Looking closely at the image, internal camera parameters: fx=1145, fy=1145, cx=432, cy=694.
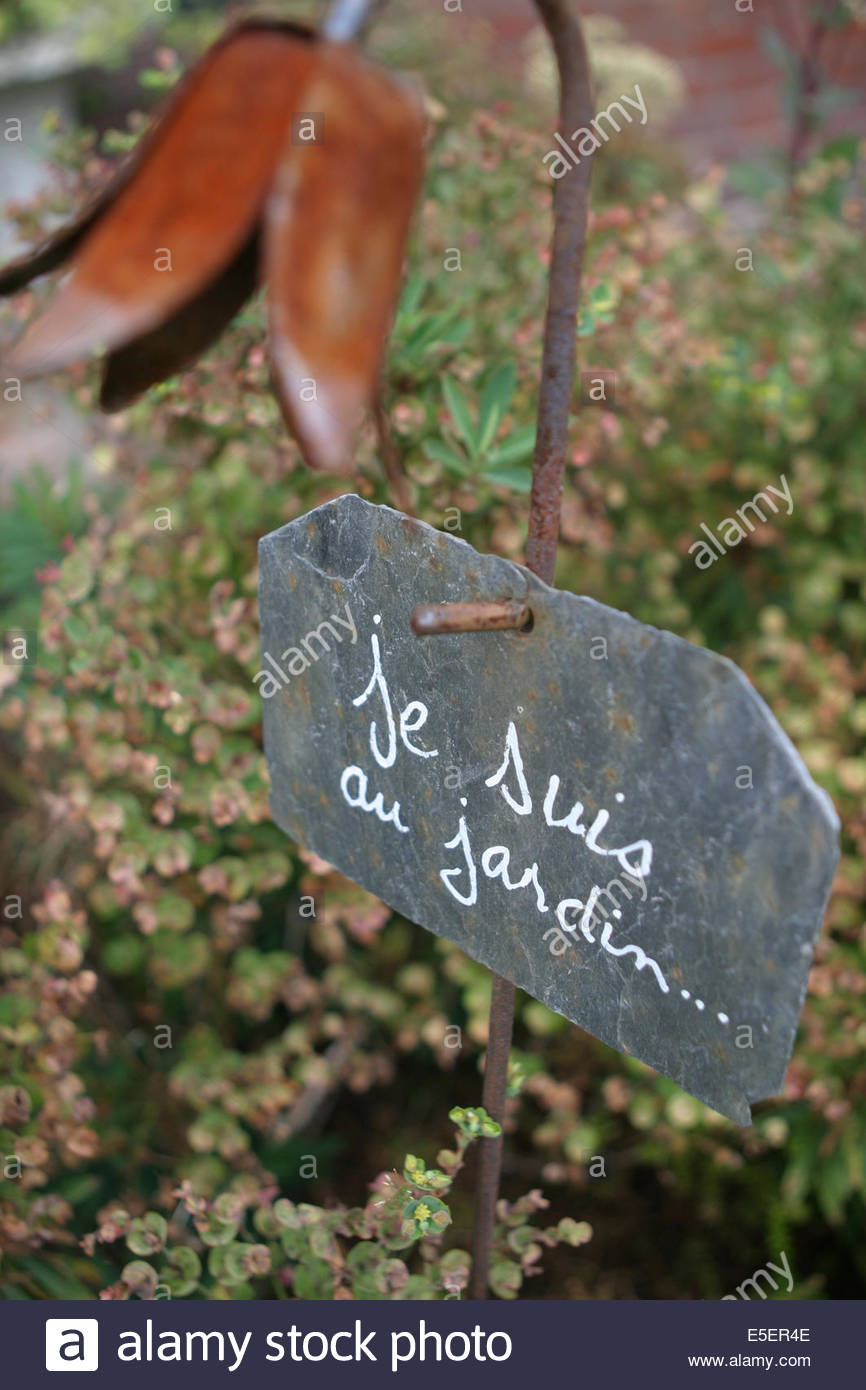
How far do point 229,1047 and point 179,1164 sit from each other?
19 cm

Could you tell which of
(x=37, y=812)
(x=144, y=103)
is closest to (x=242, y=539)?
(x=37, y=812)

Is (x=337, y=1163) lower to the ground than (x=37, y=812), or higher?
lower

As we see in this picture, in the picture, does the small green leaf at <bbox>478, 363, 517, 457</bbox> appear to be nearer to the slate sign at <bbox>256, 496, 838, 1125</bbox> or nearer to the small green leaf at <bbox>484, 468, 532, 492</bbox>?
the small green leaf at <bbox>484, 468, 532, 492</bbox>

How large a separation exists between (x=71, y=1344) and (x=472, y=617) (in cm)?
71

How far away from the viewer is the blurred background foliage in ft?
3.57

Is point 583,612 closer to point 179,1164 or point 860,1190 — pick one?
point 179,1164

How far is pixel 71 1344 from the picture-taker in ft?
3.03

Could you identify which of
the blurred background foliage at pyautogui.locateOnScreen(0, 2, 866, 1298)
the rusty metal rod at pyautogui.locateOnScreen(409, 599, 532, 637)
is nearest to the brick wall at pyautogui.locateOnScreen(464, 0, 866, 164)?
the blurred background foliage at pyautogui.locateOnScreen(0, 2, 866, 1298)

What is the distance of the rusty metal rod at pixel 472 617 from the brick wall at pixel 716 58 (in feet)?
9.88

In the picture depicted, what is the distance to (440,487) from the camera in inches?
49.4

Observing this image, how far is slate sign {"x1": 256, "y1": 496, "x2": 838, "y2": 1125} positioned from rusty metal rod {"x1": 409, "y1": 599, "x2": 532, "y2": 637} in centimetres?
1
